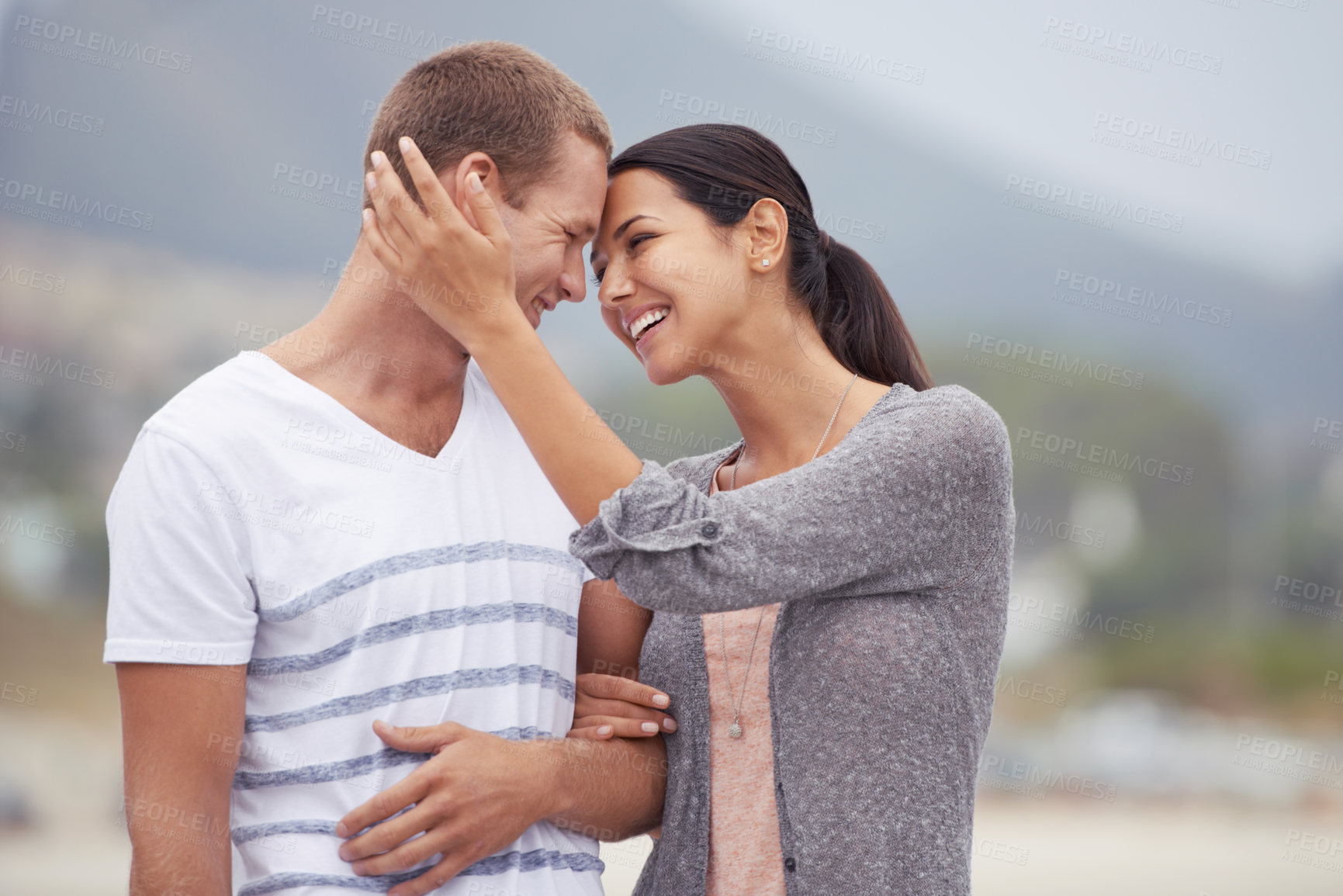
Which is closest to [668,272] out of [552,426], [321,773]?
[552,426]

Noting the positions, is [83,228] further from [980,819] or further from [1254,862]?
[1254,862]

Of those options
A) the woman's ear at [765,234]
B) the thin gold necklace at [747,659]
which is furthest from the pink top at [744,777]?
the woman's ear at [765,234]

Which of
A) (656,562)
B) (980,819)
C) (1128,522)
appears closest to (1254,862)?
(980,819)

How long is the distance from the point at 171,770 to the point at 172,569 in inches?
7.6

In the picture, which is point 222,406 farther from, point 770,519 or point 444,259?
point 770,519

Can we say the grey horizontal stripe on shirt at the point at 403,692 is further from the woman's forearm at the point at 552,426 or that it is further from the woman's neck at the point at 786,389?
the woman's neck at the point at 786,389

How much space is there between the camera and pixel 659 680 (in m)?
1.45

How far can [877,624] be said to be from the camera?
1256mm

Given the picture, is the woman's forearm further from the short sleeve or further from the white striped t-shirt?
the short sleeve

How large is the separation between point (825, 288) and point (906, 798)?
29.5 inches

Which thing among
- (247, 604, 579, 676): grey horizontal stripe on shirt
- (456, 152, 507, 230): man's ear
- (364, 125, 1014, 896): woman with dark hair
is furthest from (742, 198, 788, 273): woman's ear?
(247, 604, 579, 676): grey horizontal stripe on shirt

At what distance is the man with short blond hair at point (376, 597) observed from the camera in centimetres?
104

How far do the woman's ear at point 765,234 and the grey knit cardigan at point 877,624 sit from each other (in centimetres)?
30

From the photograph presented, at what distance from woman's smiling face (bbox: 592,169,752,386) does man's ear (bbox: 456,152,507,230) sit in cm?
22
